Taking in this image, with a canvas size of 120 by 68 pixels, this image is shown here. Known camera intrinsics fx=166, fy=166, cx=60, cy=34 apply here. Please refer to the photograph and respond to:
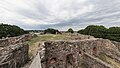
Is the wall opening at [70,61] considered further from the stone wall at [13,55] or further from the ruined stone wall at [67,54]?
the stone wall at [13,55]

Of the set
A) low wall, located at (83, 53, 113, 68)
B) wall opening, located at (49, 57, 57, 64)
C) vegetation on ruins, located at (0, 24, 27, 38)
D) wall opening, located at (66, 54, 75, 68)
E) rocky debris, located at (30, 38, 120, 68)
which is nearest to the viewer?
low wall, located at (83, 53, 113, 68)

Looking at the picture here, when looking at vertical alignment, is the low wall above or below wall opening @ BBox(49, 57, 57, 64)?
below

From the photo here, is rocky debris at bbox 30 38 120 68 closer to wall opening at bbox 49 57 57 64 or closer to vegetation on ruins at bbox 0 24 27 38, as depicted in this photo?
wall opening at bbox 49 57 57 64

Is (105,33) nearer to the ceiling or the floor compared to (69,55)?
nearer to the floor

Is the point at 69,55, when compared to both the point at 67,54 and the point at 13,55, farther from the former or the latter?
the point at 13,55

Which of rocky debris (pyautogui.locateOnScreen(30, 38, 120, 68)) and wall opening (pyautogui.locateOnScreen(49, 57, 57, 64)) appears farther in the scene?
wall opening (pyautogui.locateOnScreen(49, 57, 57, 64))

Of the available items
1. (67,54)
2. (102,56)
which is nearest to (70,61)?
(67,54)

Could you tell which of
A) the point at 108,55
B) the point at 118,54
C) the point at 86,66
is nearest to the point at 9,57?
the point at 86,66

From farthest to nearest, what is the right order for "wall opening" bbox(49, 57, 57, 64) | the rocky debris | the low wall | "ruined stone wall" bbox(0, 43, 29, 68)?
1. "wall opening" bbox(49, 57, 57, 64)
2. the rocky debris
3. the low wall
4. "ruined stone wall" bbox(0, 43, 29, 68)

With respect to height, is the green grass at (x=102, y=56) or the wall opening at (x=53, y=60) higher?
the wall opening at (x=53, y=60)

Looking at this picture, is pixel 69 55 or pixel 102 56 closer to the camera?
pixel 69 55

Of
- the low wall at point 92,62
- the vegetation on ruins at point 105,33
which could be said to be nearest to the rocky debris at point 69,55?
the low wall at point 92,62

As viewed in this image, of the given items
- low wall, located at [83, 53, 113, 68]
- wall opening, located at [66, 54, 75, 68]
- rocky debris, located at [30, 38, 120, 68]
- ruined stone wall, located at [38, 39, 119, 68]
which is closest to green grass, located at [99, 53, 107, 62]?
rocky debris, located at [30, 38, 120, 68]

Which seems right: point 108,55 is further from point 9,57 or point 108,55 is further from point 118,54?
point 9,57
